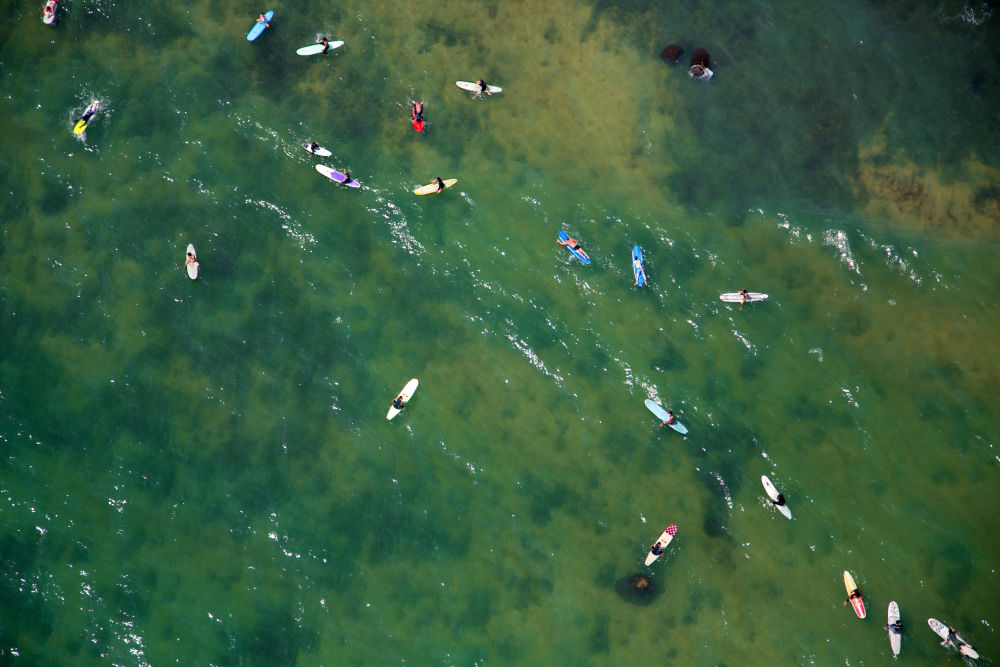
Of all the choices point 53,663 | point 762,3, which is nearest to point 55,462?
point 53,663

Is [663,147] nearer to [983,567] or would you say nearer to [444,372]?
[444,372]

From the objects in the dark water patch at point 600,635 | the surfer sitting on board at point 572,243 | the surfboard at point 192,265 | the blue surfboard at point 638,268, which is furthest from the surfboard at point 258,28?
the dark water patch at point 600,635

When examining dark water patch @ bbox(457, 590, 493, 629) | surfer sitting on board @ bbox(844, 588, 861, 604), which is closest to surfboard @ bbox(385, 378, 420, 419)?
dark water patch @ bbox(457, 590, 493, 629)

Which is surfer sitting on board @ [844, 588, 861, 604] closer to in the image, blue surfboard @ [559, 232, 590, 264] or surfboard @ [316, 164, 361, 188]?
blue surfboard @ [559, 232, 590, 264]

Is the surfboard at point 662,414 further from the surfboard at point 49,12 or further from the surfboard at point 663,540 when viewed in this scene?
the surfboard at point 49,12

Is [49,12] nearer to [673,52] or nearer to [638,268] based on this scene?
[673,52]

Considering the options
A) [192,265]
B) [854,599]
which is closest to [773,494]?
[854,599]
